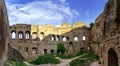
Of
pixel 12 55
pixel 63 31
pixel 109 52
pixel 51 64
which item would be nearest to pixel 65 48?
pixel 63 31

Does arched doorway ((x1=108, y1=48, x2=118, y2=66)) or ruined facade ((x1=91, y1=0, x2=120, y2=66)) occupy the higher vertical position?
ruined facade ((x1=91, y1=0, x2=120, y2=66))

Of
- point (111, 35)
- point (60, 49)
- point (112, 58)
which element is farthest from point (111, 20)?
point (60, 49)

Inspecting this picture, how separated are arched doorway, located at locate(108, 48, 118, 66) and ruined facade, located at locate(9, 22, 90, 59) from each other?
2948 centimetres

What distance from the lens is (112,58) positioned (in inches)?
535

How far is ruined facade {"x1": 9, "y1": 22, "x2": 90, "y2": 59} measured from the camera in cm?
4369

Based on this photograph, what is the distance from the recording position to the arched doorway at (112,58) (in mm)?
13375

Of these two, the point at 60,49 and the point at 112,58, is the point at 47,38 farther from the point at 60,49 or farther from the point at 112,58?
the point at 112,58

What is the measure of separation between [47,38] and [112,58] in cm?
3220

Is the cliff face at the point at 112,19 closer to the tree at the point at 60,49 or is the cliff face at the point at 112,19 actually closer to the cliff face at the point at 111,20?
the cliff face at the point at 111,20

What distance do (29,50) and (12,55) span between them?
Result: 47.7 ft

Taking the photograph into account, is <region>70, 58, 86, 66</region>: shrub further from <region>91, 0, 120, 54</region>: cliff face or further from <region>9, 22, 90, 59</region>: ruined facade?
<region>91, 0, 120, 54</region>: cliff face

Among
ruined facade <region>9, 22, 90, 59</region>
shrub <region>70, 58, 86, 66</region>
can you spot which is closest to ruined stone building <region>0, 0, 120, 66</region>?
ruined facade <region>9, 22, 90, 59</region>

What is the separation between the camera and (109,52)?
13.6 metres

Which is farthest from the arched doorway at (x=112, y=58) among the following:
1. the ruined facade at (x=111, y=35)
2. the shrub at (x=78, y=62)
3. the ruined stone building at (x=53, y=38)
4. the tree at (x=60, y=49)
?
the tree at (x=60, y=49)
